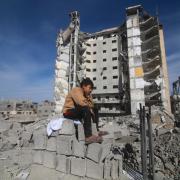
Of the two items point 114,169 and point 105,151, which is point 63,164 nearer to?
point 105,151

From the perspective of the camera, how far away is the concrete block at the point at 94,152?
5535mm

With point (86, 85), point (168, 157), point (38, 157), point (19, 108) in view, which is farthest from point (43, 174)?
point (19, 108)

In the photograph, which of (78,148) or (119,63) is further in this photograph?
(119,63)

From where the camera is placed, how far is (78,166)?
562 cm

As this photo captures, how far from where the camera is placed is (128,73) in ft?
155

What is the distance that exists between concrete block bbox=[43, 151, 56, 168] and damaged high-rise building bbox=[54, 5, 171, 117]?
37975 mm

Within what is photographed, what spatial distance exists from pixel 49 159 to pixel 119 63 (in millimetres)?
45978

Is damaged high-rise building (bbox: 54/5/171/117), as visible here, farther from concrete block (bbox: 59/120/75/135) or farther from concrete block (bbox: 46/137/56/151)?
concrete block (bbox: 59/120/75/135)

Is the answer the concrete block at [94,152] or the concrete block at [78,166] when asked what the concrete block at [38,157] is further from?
the concrete block at [94,152]

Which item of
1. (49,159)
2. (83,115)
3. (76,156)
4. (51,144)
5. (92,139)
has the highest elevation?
(83,115)

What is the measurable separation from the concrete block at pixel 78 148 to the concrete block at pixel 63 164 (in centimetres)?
28

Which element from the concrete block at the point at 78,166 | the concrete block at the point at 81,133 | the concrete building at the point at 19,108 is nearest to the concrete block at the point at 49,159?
the concrete block at the point at 78,166

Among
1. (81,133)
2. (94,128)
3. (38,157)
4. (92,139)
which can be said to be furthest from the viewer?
(94,128)

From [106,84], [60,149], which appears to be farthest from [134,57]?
[60,149]
